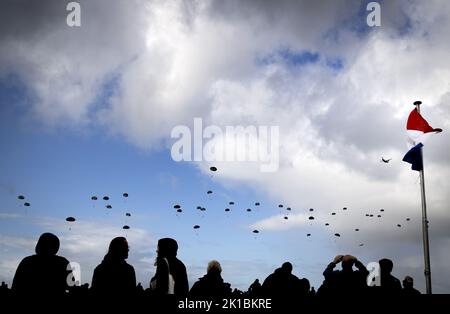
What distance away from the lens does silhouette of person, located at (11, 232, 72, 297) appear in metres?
6.70

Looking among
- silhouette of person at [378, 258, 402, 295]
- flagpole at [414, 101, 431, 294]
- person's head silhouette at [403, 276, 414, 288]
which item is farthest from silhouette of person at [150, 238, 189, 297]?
flagpole at [414, 101, 431, 294]

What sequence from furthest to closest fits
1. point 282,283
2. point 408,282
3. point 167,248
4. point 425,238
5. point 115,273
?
1. point 425,238
2. point 408,282
3. point 282,283
4. point 167,248
5. point 115,273

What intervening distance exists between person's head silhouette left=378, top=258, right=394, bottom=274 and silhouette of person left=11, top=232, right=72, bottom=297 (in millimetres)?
6863

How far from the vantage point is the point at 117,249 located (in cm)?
713

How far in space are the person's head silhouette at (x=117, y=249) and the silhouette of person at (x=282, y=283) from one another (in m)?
4.15

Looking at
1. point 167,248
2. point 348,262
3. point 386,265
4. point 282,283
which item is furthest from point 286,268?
point 167,248

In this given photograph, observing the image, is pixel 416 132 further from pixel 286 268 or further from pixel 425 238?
pixel 286 268

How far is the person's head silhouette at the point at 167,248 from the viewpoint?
7.84 meters

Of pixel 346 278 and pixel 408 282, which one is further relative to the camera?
pixel 408 282

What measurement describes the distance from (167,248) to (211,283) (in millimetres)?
1643

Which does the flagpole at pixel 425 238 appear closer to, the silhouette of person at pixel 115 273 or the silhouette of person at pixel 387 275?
the silhouette of person at pixel 387 275
